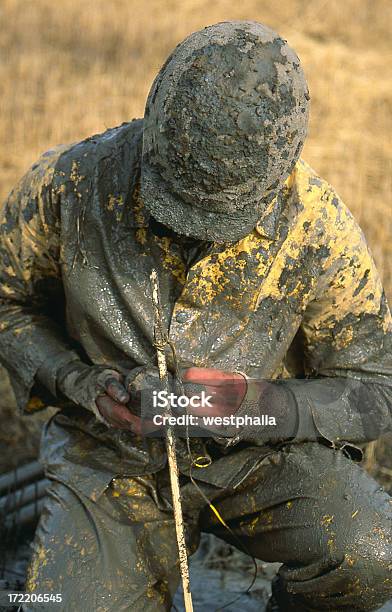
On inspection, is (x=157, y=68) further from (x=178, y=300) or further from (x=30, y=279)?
(x=178, y=300)

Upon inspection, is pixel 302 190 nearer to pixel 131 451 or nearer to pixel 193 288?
pixel 193 288

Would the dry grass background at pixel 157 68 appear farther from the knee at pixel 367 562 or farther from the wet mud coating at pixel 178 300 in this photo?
the knee at pixel 367 562

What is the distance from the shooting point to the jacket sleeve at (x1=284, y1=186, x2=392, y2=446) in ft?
9.46

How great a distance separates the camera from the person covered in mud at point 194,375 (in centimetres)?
277

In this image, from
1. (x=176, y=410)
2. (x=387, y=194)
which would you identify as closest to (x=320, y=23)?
(x=387, y=194)

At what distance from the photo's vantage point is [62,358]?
9.79 feet

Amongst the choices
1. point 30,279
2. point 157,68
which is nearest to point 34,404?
point 30,279

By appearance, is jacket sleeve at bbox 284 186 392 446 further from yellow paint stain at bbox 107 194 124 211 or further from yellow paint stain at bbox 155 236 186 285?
yellow paint stain at bbox 107 194 124 211

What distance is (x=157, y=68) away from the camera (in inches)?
312

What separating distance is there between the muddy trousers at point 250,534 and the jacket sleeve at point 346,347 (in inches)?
4.0

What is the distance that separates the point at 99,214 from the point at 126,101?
4.79 meters

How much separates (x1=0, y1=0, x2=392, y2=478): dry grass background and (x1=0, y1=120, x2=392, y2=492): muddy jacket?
100 inches

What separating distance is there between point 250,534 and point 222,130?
1.21m

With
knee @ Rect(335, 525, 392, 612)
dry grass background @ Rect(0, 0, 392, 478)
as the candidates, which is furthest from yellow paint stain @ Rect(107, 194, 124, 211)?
dry grass background @ Rect(0, 0, 392, 478)
